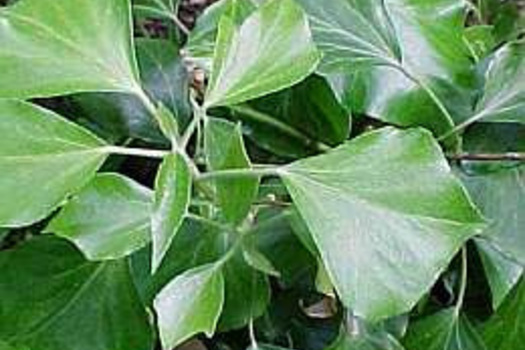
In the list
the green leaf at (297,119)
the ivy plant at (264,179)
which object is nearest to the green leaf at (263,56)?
the ivy plant at (264,179)

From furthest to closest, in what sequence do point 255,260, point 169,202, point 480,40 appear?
1. point 480,40
2. point 255,260
3. point 169,202

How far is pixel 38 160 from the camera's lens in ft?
1.69

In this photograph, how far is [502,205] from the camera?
65 cm

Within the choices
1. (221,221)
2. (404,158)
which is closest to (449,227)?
(404,158)

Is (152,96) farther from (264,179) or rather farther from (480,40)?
(480,40)

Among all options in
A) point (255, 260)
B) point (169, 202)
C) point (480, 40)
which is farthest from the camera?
point (480, 40)

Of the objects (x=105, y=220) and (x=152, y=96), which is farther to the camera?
(x=152, y=96)

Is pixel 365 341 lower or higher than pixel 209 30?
lower

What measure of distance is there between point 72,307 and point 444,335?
0.21 metres

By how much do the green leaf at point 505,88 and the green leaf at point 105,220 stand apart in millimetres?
200

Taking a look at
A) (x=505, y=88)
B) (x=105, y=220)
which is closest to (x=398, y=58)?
(x=505, y=88)

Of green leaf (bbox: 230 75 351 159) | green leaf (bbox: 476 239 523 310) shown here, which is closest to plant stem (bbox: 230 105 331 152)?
green leaf (bbox: 230 75 351 159)

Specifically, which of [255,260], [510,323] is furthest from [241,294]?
[510,323]

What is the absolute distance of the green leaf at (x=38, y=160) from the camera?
1.66 ft
